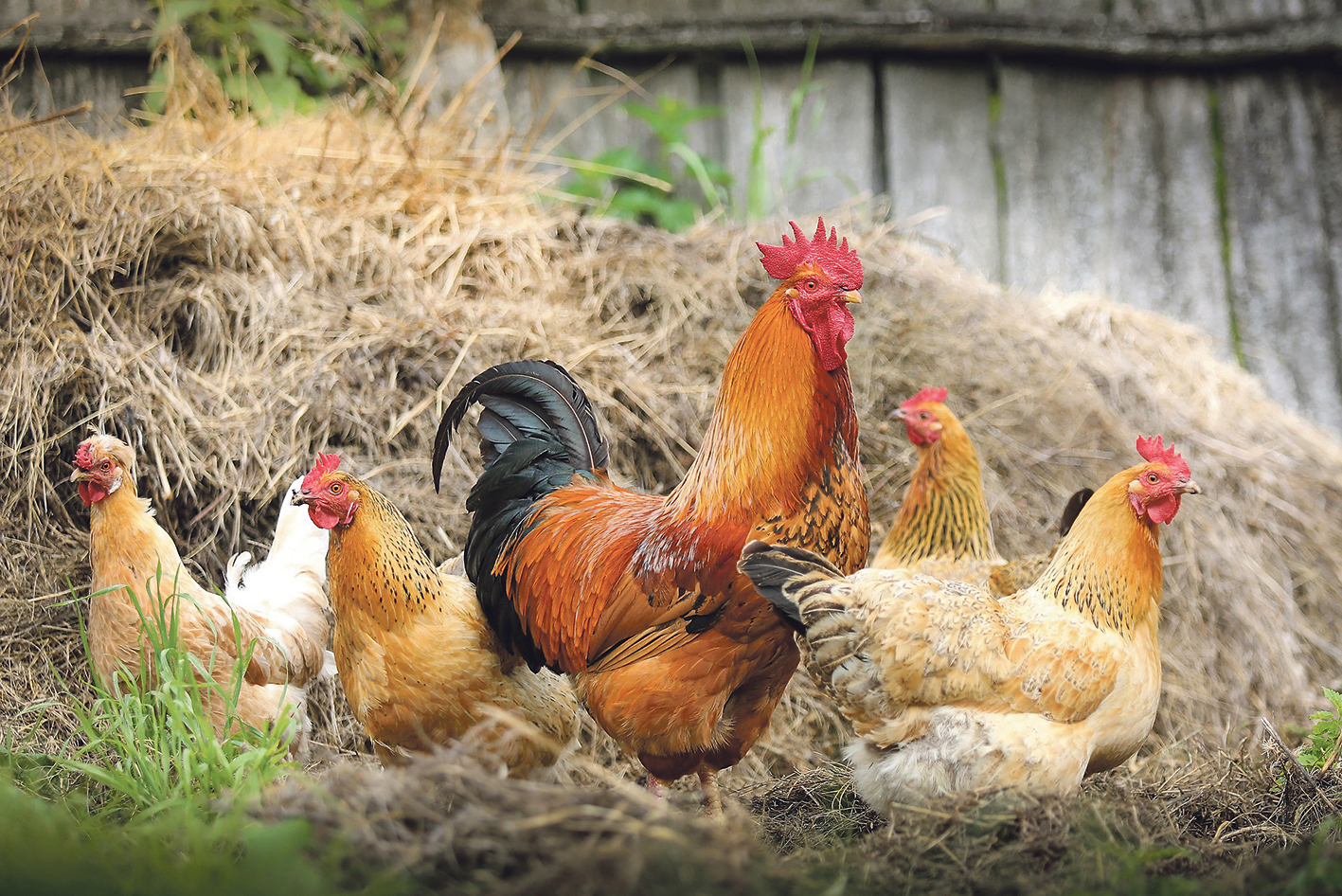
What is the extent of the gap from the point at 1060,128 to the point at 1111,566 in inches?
158

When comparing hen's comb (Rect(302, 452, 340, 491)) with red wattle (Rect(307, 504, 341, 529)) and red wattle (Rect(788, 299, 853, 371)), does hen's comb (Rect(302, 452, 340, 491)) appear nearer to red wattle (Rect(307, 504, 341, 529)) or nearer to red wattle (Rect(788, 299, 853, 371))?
red wattle (Rect(307, 504, 341, 529))

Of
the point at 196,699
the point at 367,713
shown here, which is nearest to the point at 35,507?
the point at 196,699

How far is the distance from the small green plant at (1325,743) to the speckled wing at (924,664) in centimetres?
73

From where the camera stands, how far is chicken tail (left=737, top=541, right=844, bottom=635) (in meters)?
2.50

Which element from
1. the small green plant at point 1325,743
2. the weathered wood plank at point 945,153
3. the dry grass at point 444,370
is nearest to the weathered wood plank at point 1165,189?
the weathered wood plank at point 945,153

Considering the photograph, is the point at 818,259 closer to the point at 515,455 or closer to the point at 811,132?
the point at 515,455

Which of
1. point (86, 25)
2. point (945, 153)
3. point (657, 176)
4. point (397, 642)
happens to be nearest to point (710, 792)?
point (397, 642)

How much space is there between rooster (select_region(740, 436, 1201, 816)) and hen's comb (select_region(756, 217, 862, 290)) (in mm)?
858

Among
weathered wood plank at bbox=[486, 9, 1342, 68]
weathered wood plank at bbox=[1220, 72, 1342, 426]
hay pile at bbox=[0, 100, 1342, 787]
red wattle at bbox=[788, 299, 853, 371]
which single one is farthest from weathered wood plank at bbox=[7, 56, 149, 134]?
weathered wood plank at bbox=[1220, 72, 1342, 426]

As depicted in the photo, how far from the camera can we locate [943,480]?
12.2 ft

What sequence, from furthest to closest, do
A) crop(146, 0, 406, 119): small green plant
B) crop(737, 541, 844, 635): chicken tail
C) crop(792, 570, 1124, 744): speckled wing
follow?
crop(146, 0, 406, 119): small green plant
crop(792, 570, 1124, 744): speckled wing
crop(737, 541, 844, 635): chicken tail

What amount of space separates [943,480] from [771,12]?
3.39 meters

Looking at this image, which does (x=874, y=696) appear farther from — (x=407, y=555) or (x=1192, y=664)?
(x=1192, y=664)

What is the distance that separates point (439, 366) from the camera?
4.07 metres
